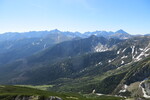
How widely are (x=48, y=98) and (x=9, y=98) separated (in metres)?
30.9

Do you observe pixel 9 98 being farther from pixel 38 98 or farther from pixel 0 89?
pixel 0 89

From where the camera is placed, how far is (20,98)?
15525 centimetres

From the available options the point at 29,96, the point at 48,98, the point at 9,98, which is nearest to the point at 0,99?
the point at 9,98

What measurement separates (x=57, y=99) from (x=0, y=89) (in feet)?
236

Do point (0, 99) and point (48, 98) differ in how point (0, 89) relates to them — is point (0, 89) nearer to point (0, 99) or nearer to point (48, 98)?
point (0, 99)

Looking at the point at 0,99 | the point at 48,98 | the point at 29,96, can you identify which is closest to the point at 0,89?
the point at 0,99

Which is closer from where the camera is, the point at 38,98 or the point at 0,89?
the point at 38,98

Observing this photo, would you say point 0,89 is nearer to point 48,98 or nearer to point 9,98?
point 9,98

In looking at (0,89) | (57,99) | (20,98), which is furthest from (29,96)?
(0,89)

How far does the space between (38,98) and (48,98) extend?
717 centimetres

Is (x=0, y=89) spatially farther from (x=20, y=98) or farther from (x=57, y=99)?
(x=57, y=99)

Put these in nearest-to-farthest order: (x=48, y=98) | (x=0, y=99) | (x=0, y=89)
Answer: (x=48, y=98) < (x=0, y=99) < (x=0, y=89)

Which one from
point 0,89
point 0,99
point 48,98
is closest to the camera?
point 48,98

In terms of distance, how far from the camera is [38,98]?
14988 cm
